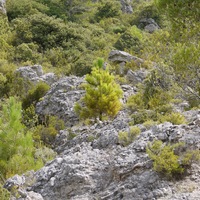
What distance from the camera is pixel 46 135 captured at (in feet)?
38.2

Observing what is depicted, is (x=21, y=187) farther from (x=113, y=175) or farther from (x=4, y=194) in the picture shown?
(x=113, y=175)

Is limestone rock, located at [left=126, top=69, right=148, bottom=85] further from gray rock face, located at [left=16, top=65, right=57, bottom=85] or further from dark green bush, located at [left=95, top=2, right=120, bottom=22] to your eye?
dark green bush, located at [left=95, top=2, right=120, bottom=22]

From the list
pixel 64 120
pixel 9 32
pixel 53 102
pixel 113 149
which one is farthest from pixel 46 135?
pixel 9 32

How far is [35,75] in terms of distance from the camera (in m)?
16.1

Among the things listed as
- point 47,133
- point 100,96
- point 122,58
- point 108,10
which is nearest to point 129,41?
point 122,58

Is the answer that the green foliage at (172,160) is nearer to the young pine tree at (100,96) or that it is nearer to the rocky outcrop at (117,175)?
the rocky outcrop at (117,175)

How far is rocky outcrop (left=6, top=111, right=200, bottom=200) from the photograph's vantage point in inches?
220

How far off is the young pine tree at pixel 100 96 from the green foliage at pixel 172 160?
17.1 ft

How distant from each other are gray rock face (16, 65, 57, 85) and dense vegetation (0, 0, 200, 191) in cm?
41

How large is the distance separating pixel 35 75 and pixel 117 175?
35.5 feet

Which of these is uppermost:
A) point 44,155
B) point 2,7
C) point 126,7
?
point 2,7

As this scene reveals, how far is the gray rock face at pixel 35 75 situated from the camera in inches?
627

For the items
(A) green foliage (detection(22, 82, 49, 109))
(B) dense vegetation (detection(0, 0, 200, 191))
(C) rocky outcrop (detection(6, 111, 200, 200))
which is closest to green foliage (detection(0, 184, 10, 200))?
(C) rocky outcrop (detection(6, 111, 200, 200))

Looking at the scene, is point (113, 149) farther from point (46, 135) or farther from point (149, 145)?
point (46, 135)
